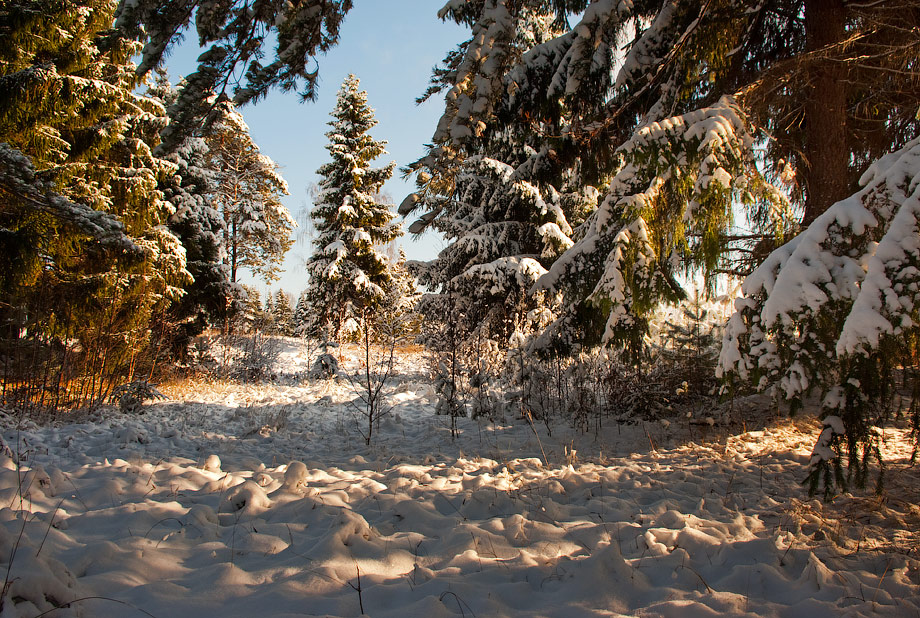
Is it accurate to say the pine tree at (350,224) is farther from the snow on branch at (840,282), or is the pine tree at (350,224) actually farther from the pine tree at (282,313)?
the pine tree at (282,313)

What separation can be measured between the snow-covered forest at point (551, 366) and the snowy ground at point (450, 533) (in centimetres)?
2

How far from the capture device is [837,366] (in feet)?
7.97

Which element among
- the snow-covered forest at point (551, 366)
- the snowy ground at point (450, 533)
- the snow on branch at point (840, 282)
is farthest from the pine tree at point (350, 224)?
the snow on branch at point (840, 282)

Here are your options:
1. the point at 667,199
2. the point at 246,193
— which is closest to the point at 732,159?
the point at 667,199

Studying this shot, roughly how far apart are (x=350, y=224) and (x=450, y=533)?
52.1 feet

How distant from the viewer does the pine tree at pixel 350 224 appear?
16547mm

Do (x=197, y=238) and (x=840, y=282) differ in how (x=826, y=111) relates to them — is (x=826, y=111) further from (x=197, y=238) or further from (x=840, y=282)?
(x=197, y=238)

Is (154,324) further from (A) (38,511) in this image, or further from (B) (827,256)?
(B) (827,256)

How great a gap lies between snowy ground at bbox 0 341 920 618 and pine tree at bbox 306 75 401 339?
12.0 m

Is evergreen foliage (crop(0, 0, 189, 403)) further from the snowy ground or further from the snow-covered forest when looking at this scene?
the snowy ground

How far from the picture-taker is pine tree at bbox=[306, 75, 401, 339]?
54.3ft

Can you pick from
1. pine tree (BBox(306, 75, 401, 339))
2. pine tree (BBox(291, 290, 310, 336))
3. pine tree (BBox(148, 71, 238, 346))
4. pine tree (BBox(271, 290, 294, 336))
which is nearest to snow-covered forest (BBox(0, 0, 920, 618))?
pine tree (BBox(148, 71, 238, 346))

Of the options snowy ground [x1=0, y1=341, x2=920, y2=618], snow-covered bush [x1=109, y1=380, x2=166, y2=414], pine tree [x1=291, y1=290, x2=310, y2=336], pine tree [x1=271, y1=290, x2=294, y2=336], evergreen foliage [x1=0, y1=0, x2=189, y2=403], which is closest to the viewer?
snowy ground [x1=0, y1=341, x2=920, y2=618]

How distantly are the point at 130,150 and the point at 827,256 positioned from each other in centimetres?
1062
